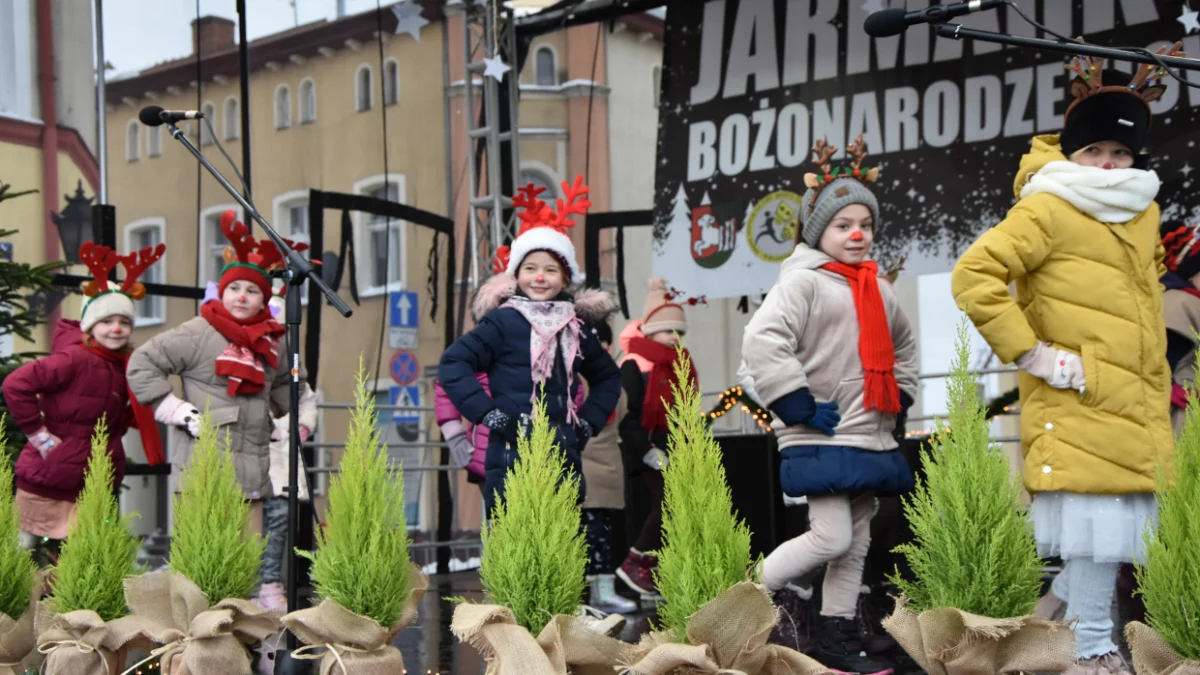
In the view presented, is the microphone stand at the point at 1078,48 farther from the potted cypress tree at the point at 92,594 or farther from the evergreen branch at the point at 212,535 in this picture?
the potted cypress tree at the point at 92,594

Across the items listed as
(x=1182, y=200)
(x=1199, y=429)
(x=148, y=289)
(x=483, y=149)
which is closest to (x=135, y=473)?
(x=148, y=289)

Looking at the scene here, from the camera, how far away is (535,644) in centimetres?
324

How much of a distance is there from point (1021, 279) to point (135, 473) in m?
5.59

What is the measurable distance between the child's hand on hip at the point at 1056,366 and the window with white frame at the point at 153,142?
5349 mm

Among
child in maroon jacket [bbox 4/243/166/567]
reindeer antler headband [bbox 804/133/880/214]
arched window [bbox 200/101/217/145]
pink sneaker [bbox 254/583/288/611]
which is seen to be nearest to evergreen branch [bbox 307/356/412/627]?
reindeer antler headband [bbox 804/133/880/214]

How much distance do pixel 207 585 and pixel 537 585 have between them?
1.27 meters

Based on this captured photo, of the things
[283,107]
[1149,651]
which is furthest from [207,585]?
[283,107]

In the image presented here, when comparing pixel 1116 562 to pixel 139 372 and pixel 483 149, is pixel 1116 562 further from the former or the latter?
pixel 483 149

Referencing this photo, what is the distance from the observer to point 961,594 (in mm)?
3168

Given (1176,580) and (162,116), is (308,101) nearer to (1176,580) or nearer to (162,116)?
(162,116)

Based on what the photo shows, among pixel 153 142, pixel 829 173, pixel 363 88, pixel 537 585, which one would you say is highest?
pixel 363 88

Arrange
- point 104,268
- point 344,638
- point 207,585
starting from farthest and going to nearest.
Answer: point 104,268 < point 207,585 < point 344,638

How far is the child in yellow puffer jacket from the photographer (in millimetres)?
4109

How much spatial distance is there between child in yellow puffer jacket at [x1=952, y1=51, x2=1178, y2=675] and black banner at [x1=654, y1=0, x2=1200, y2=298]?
3466 mm
